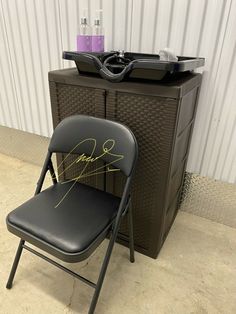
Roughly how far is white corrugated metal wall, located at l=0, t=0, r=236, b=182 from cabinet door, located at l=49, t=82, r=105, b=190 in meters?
0.45

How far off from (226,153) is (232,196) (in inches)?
11.6

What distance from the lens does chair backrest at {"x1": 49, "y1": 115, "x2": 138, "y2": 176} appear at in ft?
3.33

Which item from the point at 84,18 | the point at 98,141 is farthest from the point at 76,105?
the point at 84,18

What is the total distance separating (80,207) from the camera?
107cm

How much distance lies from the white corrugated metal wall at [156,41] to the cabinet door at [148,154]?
0.45 m

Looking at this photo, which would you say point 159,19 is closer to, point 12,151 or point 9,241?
point 9,241

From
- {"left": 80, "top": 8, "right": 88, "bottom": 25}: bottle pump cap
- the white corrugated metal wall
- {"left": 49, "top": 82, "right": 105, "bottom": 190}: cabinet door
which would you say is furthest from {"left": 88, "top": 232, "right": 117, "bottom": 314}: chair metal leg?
{"left": 80, "top": 8, "right": 88, "bottom": 25}: bottle pump cap

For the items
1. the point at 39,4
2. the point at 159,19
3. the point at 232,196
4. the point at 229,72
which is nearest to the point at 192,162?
the point at 232,196

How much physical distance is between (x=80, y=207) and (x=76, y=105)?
1.64 ft

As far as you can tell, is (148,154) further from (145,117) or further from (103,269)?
(103,269)

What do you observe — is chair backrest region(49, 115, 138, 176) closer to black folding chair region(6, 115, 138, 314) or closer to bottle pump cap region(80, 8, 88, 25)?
black folding chair region(6, 115, 138, 314)

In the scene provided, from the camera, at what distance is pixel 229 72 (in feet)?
4.14

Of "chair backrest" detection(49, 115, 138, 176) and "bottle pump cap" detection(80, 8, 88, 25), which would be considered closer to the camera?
"chair backrest" detection(49, 115, 138, 176)

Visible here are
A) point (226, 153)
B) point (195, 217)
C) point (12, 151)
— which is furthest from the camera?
point (12, 151)
